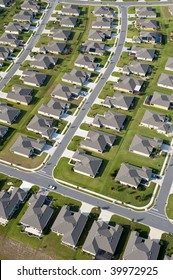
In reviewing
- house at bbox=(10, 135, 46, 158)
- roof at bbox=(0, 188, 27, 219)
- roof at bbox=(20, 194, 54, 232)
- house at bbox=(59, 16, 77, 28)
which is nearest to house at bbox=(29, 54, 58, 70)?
house at bbox=(59, 16, 77, 28)

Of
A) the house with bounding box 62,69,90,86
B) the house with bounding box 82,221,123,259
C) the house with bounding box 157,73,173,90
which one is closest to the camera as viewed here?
the house with bounding box 82,221,123,259

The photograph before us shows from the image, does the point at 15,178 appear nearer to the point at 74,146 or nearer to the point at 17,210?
the point at 17,210

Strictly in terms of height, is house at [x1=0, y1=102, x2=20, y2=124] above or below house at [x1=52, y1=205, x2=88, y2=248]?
above

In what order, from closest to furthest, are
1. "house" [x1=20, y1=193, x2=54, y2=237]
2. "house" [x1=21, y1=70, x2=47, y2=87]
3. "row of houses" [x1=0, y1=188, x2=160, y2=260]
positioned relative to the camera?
"row of houses" [x1=0, y1=188, x2=160, y2=260], "house" [x1=20, y1=193, x2=54, y2=237], "house" [x1=21, y1=70, x2=47, y2=87]

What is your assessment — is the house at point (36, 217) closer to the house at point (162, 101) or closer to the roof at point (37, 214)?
the roof at point (37, 214)

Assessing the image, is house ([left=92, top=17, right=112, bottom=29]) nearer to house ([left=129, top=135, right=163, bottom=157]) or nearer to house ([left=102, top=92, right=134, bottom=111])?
house ([left=102, top=92, right=134, bottom=111])

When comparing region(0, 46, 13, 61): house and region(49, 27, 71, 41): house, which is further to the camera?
region(49, 27, 71, 41): house

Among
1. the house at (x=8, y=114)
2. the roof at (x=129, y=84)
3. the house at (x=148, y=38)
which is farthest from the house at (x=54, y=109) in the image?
the house at (x=148, y=38)
